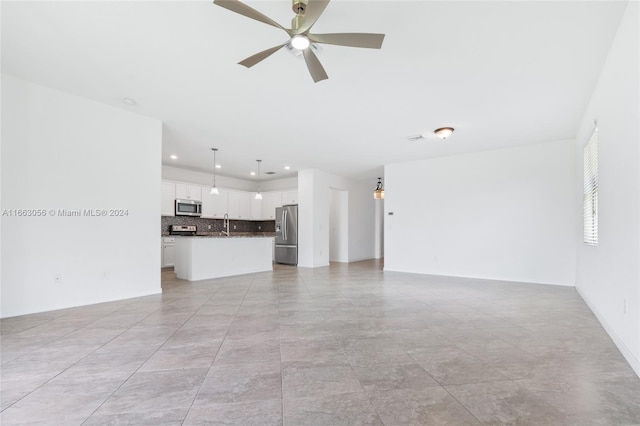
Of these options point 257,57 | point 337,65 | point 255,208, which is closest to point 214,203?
point 255,208

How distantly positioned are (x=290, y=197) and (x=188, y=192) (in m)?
2.84

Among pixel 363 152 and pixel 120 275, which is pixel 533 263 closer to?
pixel 363 152

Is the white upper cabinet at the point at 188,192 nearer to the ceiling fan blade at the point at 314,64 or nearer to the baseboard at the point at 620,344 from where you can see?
the ceiling fan blade at the point at 314,64

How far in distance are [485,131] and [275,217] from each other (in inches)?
235

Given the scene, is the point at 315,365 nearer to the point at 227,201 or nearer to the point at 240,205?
the point at 227,201

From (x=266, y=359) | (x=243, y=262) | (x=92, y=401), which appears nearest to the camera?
(x=92, y=401)

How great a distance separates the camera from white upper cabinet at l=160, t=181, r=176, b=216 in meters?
7.23

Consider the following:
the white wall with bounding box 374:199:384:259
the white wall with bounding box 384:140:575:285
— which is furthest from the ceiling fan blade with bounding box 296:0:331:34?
the white wall with bounding box 374:199:384:259

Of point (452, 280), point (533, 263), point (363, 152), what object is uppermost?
point (363, 152)

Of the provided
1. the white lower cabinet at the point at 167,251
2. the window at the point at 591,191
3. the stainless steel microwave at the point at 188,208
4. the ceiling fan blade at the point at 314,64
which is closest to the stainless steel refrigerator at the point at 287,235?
the stainless steel microwave at the point at 188,208

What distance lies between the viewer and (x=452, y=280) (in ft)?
19.2

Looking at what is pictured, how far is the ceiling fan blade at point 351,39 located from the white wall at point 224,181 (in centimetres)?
672

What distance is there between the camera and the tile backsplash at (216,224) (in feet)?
25.0

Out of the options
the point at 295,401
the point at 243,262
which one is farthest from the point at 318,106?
the point at 243,262
